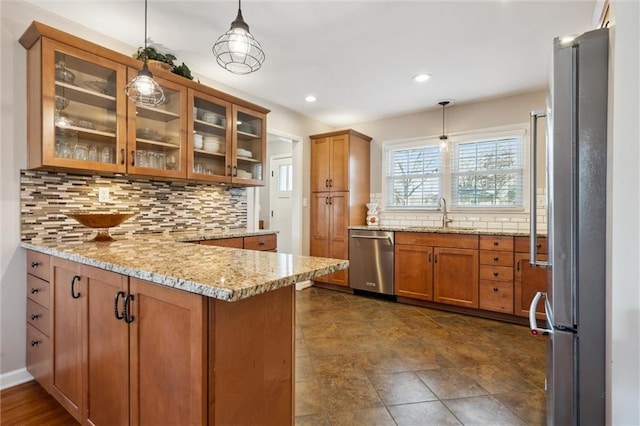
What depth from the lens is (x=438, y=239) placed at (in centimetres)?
352

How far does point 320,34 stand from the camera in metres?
2.44

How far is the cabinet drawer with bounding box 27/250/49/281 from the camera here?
5.96 ft

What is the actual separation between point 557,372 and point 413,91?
10.0 feet

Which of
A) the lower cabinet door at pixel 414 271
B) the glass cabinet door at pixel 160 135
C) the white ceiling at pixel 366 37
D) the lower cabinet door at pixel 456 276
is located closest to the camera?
the white ceiling at pixel 366 37

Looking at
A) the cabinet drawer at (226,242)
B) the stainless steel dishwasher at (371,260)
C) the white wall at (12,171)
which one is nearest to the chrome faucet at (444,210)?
the stainless steel dishwasher at (371,260)

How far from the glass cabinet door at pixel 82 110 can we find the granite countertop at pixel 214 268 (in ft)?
2.56

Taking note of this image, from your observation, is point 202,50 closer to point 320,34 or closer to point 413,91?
point 320,34

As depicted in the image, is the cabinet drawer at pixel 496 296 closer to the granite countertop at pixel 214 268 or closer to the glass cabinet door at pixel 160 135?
the granite countertop at pixel 214 268

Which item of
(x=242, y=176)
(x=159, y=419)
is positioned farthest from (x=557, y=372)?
(x=242, y=176)

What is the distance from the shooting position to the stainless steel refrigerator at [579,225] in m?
1.17

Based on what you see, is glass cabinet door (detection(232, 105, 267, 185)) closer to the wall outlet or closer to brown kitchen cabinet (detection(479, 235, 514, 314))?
the wall outlet

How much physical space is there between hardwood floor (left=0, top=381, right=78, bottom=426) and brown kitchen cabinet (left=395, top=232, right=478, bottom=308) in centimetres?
308

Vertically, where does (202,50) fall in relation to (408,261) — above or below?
above

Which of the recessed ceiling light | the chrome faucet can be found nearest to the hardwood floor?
the recessed ceiling light
